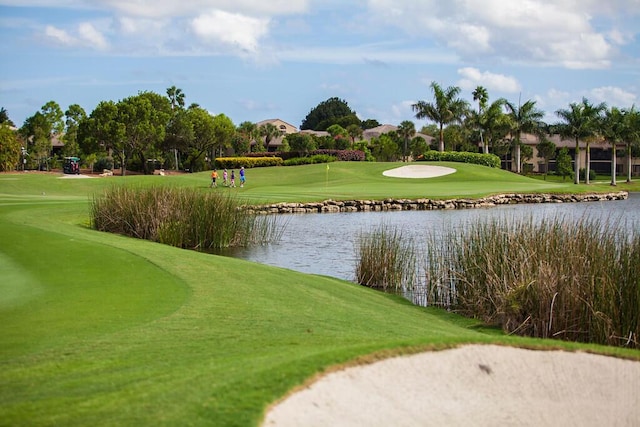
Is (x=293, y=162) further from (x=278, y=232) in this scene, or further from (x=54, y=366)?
(x=54, y=366)

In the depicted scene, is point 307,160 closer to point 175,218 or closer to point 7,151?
point 7,151

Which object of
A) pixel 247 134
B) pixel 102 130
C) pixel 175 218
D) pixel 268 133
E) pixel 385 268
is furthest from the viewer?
pixel 268 133

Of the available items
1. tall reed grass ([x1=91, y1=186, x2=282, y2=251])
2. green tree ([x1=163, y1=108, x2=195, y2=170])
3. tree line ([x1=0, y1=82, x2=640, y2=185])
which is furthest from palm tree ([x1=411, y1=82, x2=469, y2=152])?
tall reed grass ([x1=91, y1=186, x2=282, y2=251])

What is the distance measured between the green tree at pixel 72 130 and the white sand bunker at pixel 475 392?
84.0 m

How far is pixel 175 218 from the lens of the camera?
2345cm

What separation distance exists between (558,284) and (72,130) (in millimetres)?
84910

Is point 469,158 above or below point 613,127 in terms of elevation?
below

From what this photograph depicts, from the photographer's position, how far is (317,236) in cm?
2778

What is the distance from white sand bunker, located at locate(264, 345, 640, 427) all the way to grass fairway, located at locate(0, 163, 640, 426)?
10.1 inches

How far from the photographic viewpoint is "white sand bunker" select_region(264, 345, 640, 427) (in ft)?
19.2

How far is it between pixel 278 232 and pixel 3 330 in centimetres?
2018

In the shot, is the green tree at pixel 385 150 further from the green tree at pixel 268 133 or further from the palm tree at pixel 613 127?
the palm tree at pixel 613 127

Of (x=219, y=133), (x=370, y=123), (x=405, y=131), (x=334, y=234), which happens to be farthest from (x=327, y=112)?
(x=334, y=234)

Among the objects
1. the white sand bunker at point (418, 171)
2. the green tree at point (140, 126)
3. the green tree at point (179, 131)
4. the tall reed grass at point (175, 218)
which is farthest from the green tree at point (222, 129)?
the tall reed grass at point (175, 218)
